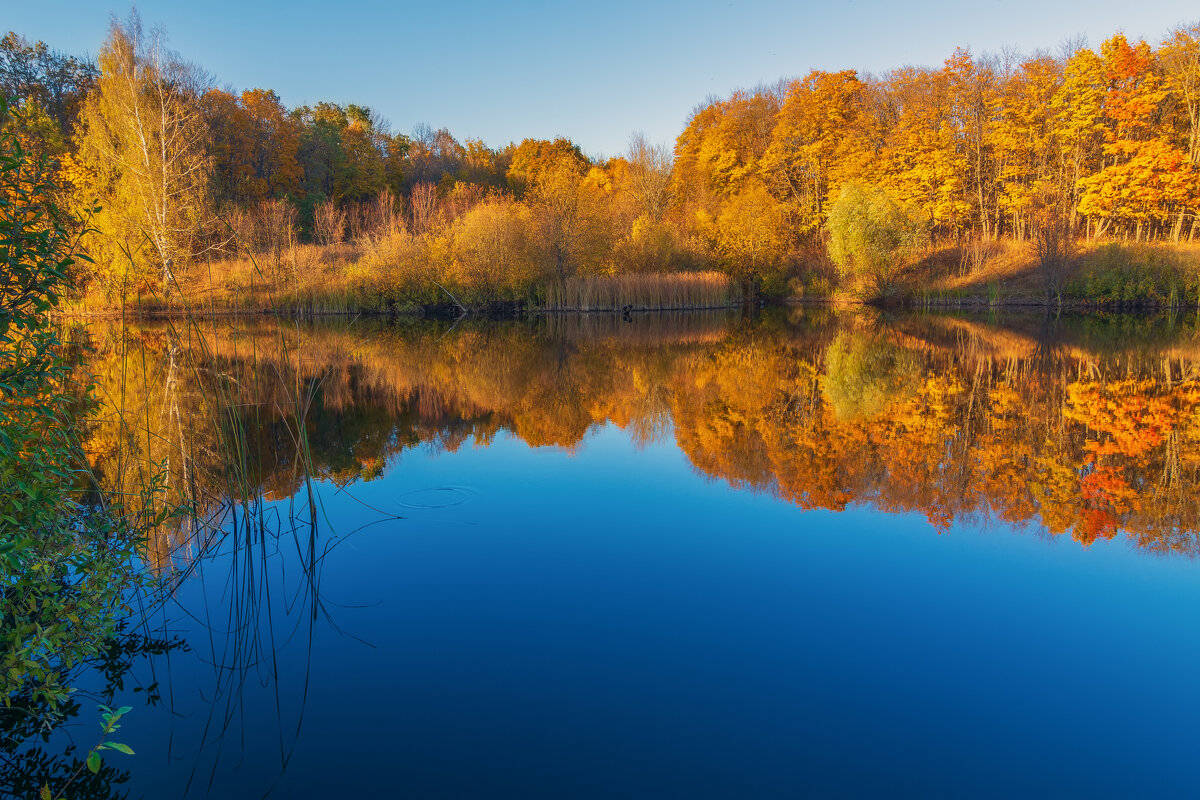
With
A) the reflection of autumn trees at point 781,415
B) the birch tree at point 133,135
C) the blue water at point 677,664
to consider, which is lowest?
the blue water at point 677,664

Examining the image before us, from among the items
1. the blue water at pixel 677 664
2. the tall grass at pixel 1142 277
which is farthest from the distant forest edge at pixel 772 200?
the blue water at pixel 677 664

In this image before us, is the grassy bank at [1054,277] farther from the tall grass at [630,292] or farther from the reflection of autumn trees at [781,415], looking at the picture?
the reflection of autumn trees at [781,415]

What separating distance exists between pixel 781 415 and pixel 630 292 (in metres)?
17.2

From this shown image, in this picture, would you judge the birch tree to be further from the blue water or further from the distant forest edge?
the blue water

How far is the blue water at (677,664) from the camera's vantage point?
2.46 metres

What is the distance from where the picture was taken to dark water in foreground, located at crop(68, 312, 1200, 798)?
252cm

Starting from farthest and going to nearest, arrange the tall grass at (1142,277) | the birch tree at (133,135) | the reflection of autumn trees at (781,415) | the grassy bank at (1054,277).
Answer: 1. the grassy bank at (1054,277)
2. the tall grass at (1142,277)
3. the birch tree at (133,135)
4. the reflection of autumn trees at (781,415)

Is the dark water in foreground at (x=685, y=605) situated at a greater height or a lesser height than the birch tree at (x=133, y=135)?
lesser

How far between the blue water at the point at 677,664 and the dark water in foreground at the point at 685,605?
0.02 m

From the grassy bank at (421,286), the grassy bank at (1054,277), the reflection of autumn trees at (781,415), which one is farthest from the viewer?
the grassy bank at (421,286)

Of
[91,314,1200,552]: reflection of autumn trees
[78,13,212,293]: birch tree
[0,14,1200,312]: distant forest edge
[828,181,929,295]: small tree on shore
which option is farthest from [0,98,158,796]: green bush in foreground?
[828,181,929,295]: small tree on shore

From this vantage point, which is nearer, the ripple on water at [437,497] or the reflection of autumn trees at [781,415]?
the reflection of autumn trees at [781,415]

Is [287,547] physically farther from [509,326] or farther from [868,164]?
[868,164]

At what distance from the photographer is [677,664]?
3.10m
